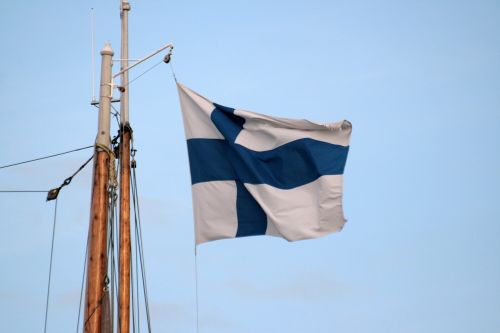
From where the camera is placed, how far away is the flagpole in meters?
19.4

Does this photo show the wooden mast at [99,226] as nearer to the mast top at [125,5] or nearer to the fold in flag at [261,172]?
the fold in flag at [261,172]

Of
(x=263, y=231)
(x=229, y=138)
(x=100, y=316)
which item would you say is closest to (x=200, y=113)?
(x=229, y=138)

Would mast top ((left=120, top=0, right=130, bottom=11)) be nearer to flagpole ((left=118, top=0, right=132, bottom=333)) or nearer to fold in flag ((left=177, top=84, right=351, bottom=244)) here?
flagpole ((left=118, top=0, right=132, bottom=333))

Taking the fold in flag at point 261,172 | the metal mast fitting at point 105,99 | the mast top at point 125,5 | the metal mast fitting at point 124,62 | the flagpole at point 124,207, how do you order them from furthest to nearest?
1. the mast top at point 125,5
2. the metal mast fitting at point 124,62
3. the fold in flag at point 261,172
4. the flagpole at point 124,207
5. the metal mast fitting at point 105,99

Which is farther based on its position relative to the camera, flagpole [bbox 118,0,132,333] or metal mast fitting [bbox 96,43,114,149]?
flagpole [bbox 118,0,132,333]

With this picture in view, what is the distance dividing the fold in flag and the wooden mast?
1972 millimetres

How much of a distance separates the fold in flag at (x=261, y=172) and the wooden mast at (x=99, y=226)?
197cm

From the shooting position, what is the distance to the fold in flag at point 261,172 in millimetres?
20078

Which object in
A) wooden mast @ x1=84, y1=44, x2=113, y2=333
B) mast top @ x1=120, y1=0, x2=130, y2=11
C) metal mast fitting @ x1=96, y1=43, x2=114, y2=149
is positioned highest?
mast top @ x1=120, y1=0, x2=130, y2=11

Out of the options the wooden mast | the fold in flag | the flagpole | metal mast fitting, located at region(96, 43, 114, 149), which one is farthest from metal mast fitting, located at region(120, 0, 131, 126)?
the fold in flag

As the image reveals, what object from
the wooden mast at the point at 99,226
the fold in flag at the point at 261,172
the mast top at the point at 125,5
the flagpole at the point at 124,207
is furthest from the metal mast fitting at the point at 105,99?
the mast top at the point at 125,5

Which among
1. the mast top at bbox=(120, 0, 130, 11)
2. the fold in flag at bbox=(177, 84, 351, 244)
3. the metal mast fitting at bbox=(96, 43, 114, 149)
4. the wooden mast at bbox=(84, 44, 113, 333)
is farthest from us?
the mast top at bbox=(120, 0, 130, 11)

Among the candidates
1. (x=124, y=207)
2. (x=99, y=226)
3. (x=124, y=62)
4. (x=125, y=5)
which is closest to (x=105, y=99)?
(x=124, y=62)

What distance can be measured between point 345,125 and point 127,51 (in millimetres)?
4690
